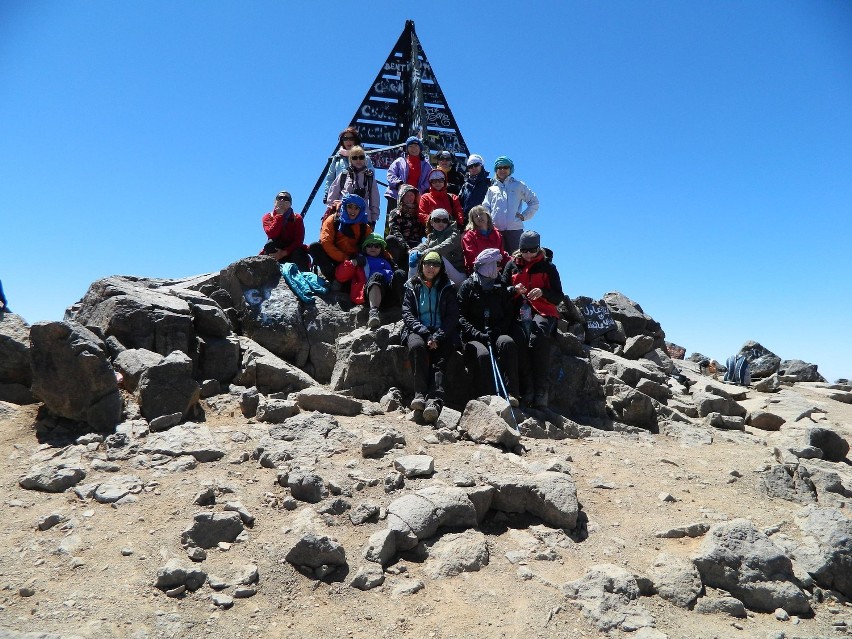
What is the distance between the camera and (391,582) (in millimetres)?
4195

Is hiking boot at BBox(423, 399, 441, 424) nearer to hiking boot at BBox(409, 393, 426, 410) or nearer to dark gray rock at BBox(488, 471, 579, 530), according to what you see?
hiking boot at BBox(409, 393, 426, 410)

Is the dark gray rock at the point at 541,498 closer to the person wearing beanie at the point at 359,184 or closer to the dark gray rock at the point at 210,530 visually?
the dark gray rock at the point at 210,530

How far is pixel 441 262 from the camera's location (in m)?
7.66

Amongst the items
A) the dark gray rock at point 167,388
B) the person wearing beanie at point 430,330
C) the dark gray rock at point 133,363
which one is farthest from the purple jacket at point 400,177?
the dark gray rock at point 167,388

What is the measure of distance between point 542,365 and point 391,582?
13.8 ft

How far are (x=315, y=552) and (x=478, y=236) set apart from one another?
18.0 feet

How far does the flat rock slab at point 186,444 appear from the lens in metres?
5.56

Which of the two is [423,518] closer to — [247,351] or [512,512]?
[512,512]

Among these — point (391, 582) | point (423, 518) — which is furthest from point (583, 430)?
point (391, 582)

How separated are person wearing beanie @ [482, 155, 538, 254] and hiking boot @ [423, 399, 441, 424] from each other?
11.5ft

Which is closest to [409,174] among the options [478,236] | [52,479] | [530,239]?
[478,236]

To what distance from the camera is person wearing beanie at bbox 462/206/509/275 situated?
8594 mm

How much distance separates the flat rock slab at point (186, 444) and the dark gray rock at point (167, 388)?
0.34 m

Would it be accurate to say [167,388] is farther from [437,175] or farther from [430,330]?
[437,175]
